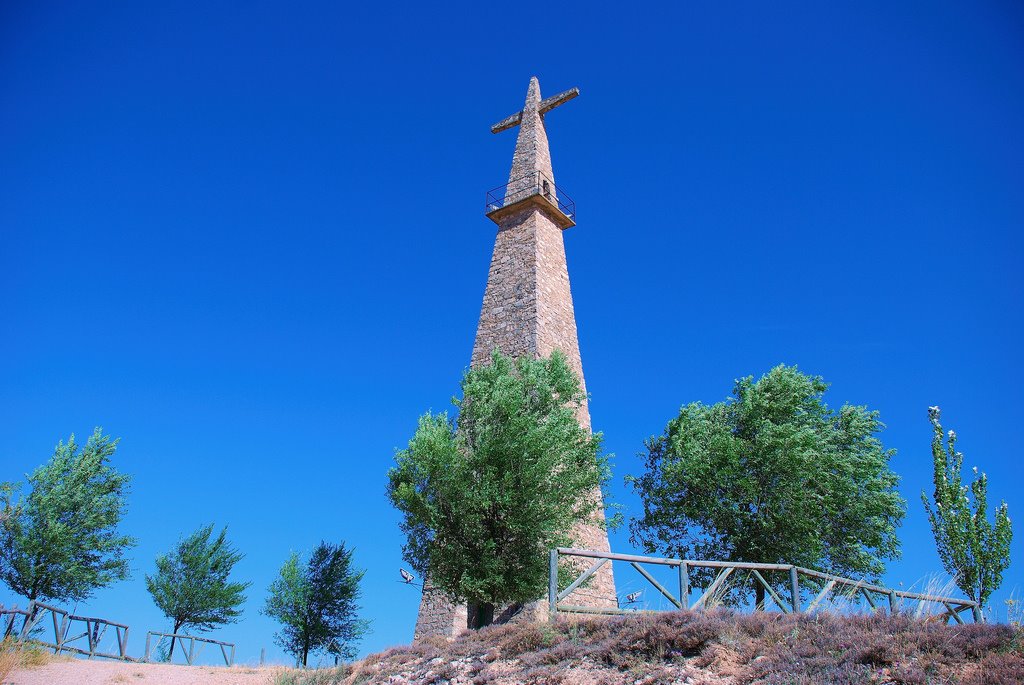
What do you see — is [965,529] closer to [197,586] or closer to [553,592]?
[553,592]

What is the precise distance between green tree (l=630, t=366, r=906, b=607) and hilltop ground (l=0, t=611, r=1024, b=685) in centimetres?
1155

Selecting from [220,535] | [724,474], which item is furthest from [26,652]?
[724,474]

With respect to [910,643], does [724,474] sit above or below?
above

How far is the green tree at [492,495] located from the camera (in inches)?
565

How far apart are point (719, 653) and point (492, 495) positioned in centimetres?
719

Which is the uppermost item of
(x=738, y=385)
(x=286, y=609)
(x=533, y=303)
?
(x=533, y=303)

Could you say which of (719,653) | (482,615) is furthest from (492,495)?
(719,653)

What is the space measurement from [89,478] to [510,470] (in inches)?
673

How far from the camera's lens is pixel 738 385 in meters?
24.8

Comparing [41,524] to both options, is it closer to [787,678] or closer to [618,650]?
[618,650]

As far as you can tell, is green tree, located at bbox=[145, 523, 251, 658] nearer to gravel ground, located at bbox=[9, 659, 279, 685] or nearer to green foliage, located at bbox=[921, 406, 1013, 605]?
gravel ground, located at bbox=[9, 659, 279, 685]

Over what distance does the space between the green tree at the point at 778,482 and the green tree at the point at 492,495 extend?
7.53m

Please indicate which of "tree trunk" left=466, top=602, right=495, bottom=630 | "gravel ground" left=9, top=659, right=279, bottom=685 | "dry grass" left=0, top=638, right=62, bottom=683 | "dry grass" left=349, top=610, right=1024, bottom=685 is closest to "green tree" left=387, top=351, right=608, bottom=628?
"tree trunk" left=466, top=602, right=495, bottom=630

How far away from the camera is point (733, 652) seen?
785 centimetres
